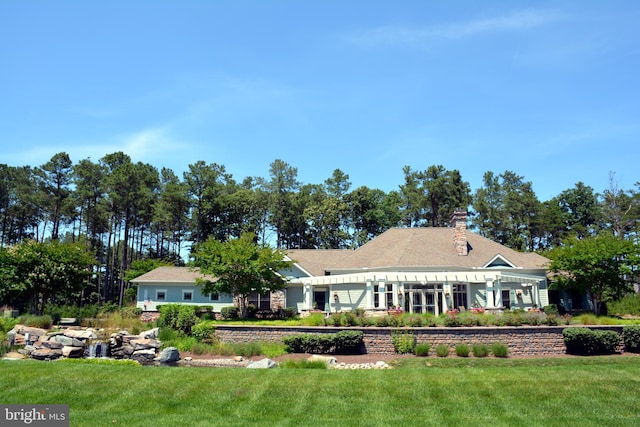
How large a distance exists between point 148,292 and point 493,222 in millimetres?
40030

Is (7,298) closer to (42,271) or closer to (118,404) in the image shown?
(42,271)

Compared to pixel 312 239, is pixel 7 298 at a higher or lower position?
lower

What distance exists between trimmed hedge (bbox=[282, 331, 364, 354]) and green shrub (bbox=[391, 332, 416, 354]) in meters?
1.35

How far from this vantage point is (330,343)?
64.6 ft

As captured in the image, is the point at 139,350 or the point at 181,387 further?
the point at 139,350

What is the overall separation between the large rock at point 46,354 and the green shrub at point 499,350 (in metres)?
18.3

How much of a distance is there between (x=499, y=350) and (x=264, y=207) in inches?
1647

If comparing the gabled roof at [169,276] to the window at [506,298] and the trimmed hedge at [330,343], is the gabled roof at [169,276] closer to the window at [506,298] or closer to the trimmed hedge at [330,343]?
the trimmed hedge at [330,343]

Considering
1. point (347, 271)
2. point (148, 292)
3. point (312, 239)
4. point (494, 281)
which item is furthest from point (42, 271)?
point (312, 239)

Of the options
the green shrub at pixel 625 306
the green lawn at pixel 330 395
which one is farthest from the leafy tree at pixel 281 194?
the green lawn at pixel 330 395

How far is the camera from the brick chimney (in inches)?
1250

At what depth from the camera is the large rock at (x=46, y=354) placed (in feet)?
66.0

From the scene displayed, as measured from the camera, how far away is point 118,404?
9930 mm

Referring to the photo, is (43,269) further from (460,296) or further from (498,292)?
(498,292)
